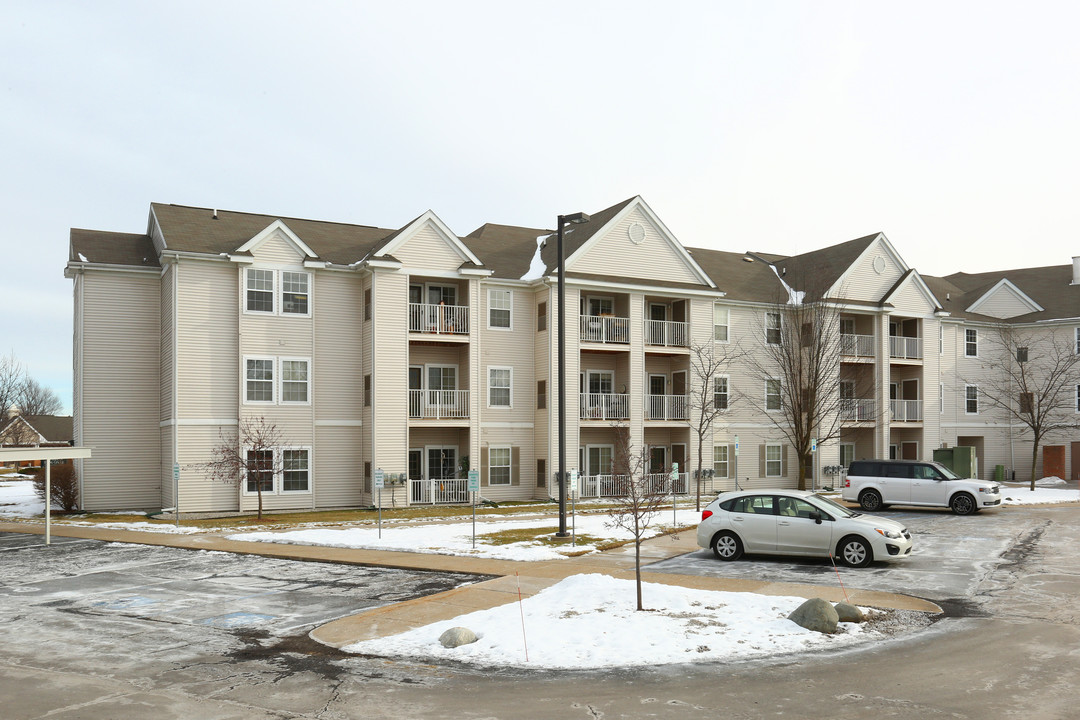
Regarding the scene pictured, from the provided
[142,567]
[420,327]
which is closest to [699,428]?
[420,327]

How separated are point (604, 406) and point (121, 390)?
58.4ft

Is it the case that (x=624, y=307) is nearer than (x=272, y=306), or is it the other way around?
(x=272, y=306)

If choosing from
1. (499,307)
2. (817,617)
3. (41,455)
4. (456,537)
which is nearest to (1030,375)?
(499,307)

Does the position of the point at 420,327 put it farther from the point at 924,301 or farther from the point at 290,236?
the point at 924,301

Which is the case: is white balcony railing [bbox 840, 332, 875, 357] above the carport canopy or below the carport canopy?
above

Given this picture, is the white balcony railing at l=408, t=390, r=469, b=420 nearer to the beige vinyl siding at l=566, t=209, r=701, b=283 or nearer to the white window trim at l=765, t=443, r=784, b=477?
the beige vinyl siding at l=566, t=209, r=701, b=283

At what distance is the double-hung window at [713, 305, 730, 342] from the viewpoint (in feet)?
123

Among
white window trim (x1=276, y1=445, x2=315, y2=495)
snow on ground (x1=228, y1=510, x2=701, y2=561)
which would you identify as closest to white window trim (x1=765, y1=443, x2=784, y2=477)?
snow on ground (x1=228, y1=510, x2=701, y2=561)

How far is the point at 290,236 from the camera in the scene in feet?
97.5

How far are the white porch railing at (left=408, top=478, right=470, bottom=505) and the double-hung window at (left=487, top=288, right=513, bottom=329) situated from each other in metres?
6.24

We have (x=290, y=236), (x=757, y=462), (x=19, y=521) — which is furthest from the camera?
(x=757, y=462)

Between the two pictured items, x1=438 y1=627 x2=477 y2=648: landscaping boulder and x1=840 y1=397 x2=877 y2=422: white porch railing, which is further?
x1=840 y1=397 x2=877 y2=422: white porch railing

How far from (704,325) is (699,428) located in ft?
15.0

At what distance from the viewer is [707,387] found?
36.0m
